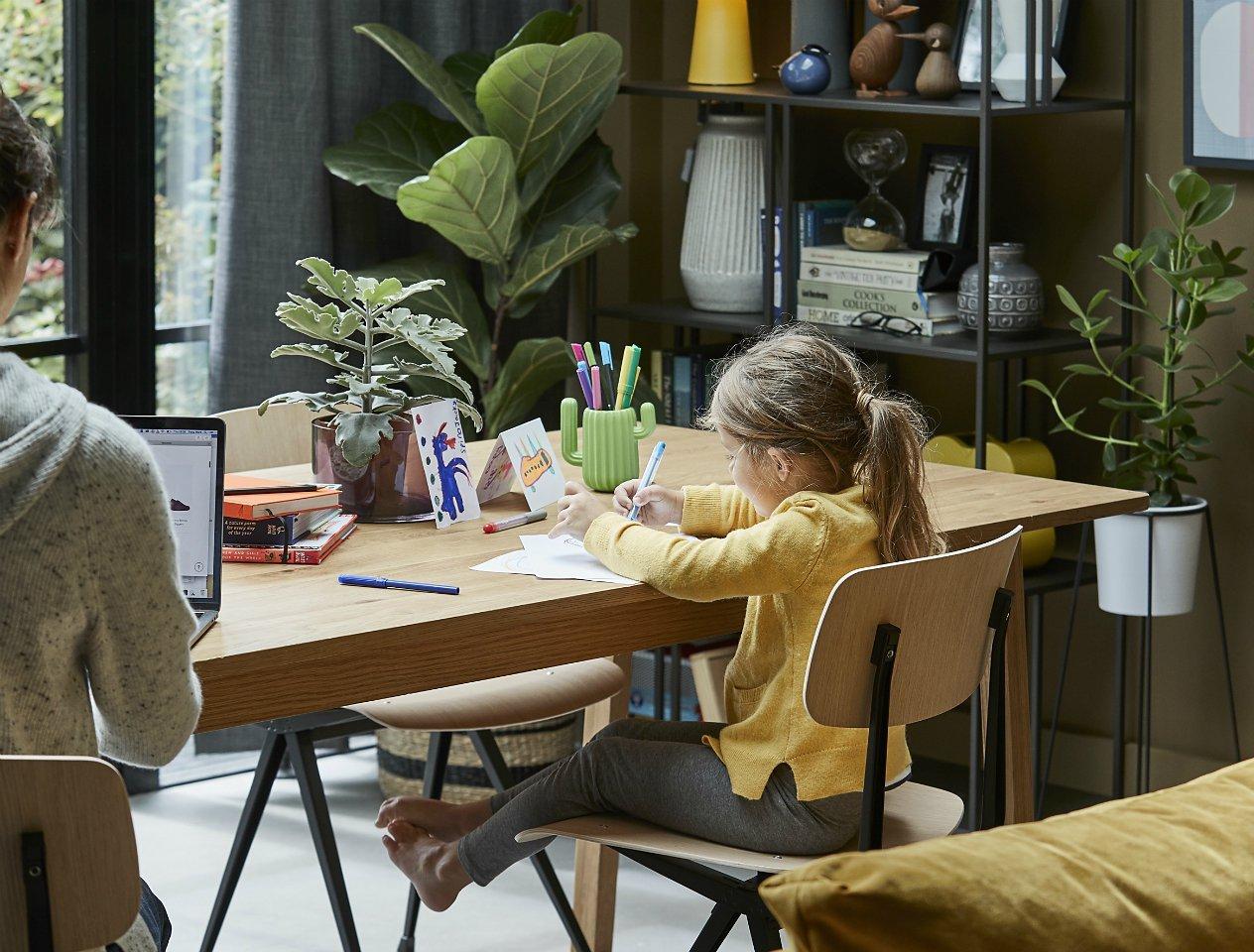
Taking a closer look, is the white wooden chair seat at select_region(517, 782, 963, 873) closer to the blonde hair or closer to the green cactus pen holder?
the blonde hair

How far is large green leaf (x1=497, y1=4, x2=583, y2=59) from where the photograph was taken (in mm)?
3561

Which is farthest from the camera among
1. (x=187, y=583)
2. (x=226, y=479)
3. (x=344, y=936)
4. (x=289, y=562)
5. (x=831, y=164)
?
(x=831, y=164)

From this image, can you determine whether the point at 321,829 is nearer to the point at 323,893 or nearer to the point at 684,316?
the point at 323,893

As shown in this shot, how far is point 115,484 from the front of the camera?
4.53ft

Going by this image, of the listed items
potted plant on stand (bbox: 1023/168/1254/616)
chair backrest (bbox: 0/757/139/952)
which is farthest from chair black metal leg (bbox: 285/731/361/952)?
potted plant on stand (bbox: 1023/168/1254/616)

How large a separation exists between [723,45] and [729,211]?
0.34 m

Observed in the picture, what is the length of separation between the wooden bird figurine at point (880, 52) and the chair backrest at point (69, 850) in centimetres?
237

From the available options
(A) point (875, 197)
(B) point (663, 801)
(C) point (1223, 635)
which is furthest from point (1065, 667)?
(B) point (663, 801)

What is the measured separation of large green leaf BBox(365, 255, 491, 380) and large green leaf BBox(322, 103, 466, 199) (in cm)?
16

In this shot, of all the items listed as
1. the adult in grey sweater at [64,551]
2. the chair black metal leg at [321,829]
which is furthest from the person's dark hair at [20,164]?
the chair black metal leg at [321,829]

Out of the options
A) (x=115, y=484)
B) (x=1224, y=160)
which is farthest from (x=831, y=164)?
(x=115, y=484)

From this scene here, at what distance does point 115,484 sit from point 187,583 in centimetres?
54

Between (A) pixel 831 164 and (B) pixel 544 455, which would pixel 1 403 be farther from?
(A) pixel 831 164

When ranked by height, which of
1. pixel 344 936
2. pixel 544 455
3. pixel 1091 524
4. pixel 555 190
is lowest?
pixel 344 936
